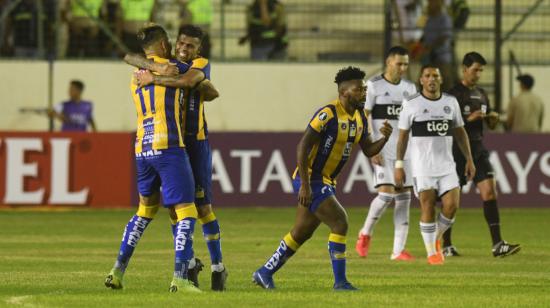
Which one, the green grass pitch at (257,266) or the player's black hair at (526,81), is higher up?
the player's black hair at (526,81)

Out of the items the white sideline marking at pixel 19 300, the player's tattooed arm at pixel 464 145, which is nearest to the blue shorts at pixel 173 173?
the white sideline marking at pixel 19 300

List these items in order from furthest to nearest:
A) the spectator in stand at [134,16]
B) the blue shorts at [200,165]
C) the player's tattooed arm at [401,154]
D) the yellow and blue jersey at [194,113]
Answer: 1. the spectator in stand at [134,16]
2. the player's tattooed arm at [401,154]
3. the blue shorts at [200,165]
4. the yellow and blue jersey at [194,113]

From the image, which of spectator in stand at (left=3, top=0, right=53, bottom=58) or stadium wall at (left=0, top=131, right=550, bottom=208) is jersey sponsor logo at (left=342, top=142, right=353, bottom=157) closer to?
stadium wall at (left=0, top=131, right=550, bottom=208)

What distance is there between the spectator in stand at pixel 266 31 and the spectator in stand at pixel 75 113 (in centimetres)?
383

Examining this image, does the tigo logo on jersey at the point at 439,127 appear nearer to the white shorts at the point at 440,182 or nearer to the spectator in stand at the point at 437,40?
the white shorts at the point at 440,182

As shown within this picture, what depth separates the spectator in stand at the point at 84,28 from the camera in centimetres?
2798

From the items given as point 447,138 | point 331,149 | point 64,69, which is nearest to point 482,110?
point 447,138

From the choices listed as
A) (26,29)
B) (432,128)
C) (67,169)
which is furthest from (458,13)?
(432,128)

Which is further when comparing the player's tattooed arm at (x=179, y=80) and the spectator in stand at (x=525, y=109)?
the spectator in stand at (x=525, y=109)

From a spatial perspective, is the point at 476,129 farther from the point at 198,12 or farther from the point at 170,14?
the point at 170,14

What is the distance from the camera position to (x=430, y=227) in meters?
15.9

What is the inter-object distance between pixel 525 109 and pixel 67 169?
7.98 m

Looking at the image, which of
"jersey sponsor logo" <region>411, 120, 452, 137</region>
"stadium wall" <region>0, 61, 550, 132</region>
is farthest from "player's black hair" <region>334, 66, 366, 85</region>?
"stadium wall" <region>0, 61, 550, 132</region>

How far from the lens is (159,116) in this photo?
11875 millimetres
